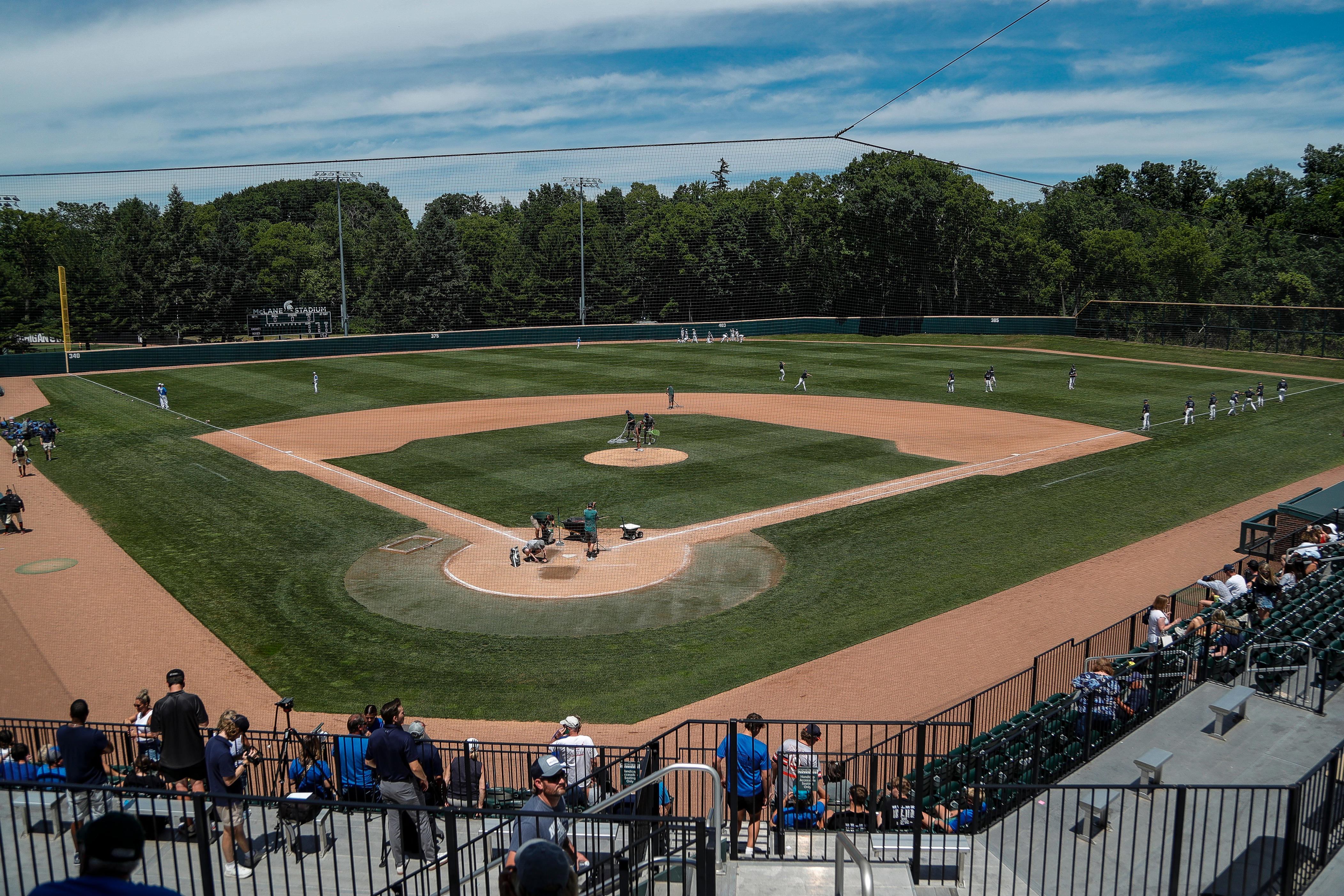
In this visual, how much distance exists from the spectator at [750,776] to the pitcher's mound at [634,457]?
2098cm

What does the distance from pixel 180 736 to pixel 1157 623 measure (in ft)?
45.0

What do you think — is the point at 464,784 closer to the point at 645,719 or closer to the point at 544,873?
the point at 645,719

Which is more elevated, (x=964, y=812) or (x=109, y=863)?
(x=109, y=863)

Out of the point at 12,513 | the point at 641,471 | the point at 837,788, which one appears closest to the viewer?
the point at 837,788

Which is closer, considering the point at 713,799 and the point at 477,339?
the point at 713,799

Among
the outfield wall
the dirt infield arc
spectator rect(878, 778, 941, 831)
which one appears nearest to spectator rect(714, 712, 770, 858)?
spectator rect(878, 778, 941, 831)

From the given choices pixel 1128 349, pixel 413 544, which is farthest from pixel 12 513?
pixel 1128 349

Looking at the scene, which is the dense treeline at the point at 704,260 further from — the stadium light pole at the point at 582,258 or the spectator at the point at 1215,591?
the spectator at the point at 1215,591

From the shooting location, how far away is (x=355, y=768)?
10188mm

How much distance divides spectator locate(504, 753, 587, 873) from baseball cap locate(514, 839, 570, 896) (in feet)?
7.92

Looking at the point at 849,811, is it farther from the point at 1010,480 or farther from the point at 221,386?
the point at 221,386

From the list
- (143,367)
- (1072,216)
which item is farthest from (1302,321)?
(143,367)

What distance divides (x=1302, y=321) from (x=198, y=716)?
68.0m

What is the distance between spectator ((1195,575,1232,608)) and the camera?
16359 mm
